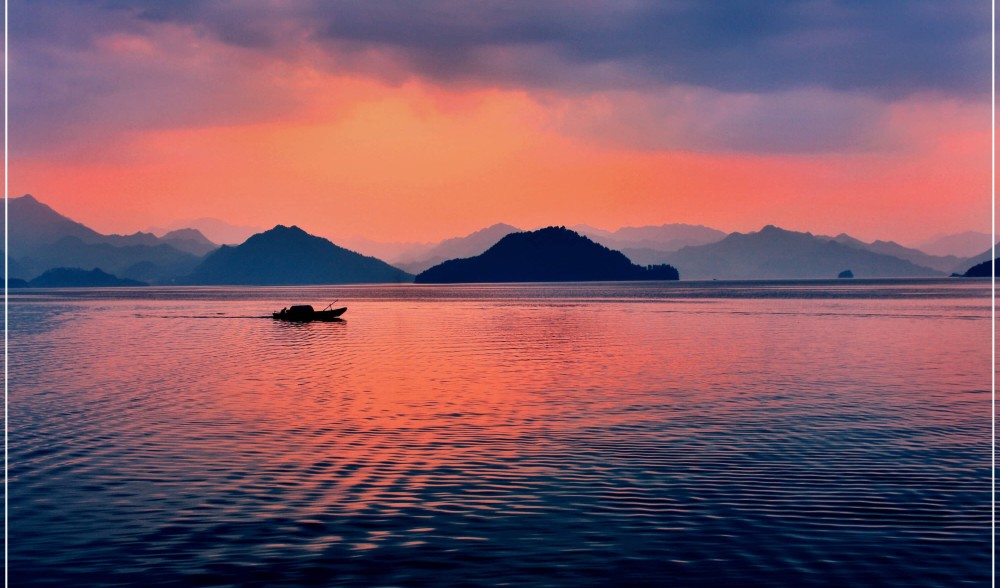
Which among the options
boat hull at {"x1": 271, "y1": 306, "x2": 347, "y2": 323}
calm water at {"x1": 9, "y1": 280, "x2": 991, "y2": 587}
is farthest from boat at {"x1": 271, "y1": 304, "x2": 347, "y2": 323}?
calm water at {"x1": 9, "y1": 280, "x2": 991, "y2": 587}

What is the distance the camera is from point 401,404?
35094 mm

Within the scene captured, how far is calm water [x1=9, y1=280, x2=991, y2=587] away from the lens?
15.0 m

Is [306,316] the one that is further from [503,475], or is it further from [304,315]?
[503,475]

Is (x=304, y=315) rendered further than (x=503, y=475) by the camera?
Yes

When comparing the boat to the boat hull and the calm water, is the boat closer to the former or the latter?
the boat hull

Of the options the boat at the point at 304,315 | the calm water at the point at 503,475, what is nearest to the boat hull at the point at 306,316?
the boat at the point at 304,315

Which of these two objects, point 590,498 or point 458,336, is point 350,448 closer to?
point 590,498

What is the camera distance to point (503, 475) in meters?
21.8

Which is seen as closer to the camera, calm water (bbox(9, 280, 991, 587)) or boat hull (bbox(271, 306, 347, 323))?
calm water (bbox(9, 280, 991, 587))

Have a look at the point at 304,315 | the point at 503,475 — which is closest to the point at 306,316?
the point at 304,315

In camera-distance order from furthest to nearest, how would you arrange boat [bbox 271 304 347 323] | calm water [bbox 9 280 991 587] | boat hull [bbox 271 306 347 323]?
boat [bbox 271 304 347 323] < boat hull [bbox 271 306 347 323] < calm water [bbox 9 280 991 587]

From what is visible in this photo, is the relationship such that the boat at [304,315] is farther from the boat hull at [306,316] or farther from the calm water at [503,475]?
the calm water at [503,475]

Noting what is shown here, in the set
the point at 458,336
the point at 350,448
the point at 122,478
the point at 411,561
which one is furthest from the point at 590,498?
the point at 458,336

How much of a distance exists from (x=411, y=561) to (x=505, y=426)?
14464mm
